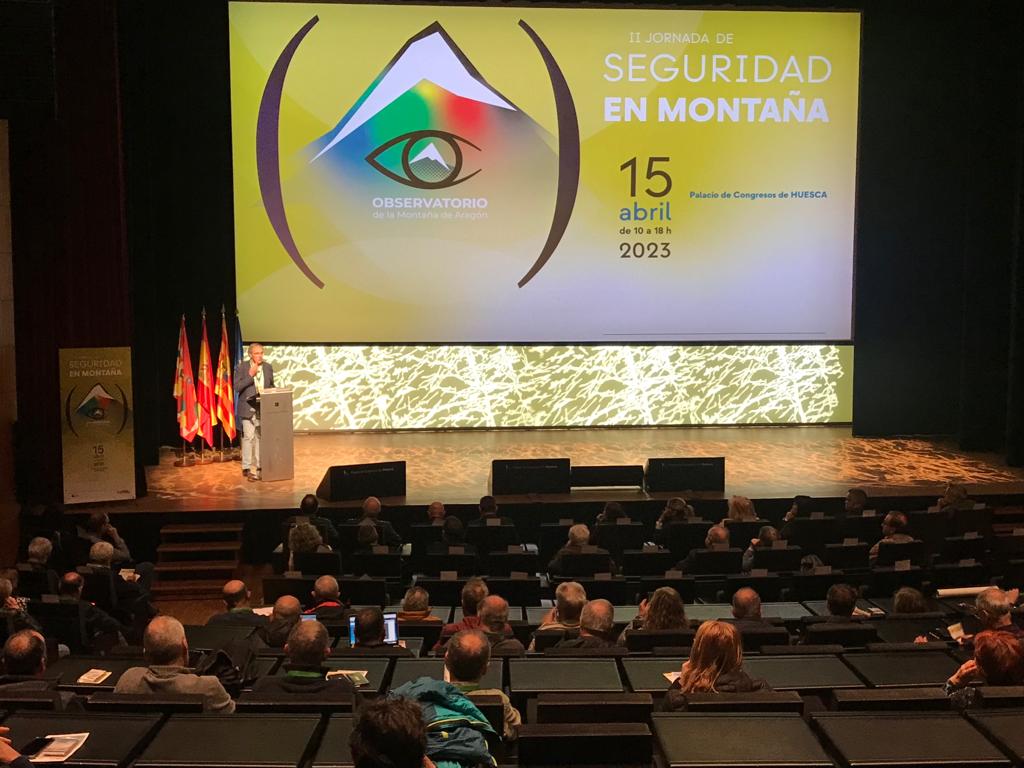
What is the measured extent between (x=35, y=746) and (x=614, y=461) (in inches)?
330

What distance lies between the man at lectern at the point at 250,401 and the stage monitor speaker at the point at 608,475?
2955mm

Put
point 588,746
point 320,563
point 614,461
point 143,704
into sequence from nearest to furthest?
point 588,746 < point 143,704 < point 320,563 < point 614,461

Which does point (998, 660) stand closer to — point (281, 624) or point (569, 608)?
point (569, 608)

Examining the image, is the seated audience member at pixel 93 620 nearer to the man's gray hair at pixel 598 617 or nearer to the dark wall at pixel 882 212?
the man's gray hair at pixel 598 617

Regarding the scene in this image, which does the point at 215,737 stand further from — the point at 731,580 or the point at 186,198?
the point at 186,198

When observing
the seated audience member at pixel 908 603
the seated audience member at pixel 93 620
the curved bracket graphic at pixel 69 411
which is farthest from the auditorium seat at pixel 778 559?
the curved bracket graphic at pixel 69 411

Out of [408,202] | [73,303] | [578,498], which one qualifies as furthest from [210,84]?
[578,498]

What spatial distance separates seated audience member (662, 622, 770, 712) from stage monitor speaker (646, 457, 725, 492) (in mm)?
5594

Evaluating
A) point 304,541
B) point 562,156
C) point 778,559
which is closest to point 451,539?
point 304,541

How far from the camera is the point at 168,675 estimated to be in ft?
13.1

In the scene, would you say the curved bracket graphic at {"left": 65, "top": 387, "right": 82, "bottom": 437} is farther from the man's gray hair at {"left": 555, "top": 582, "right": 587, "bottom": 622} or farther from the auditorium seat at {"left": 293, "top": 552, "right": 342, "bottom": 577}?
the man's gray hair at {"left": 555, "top": 582, "right": 587, "bottom": 622}

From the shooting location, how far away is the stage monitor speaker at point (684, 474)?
9.52m

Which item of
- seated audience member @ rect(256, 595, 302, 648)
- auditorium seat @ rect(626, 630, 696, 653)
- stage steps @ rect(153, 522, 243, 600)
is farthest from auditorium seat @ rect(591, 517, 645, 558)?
seated audience member @ rect(256, 595, 302, 648)

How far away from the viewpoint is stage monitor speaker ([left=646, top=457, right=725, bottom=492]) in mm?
9516
